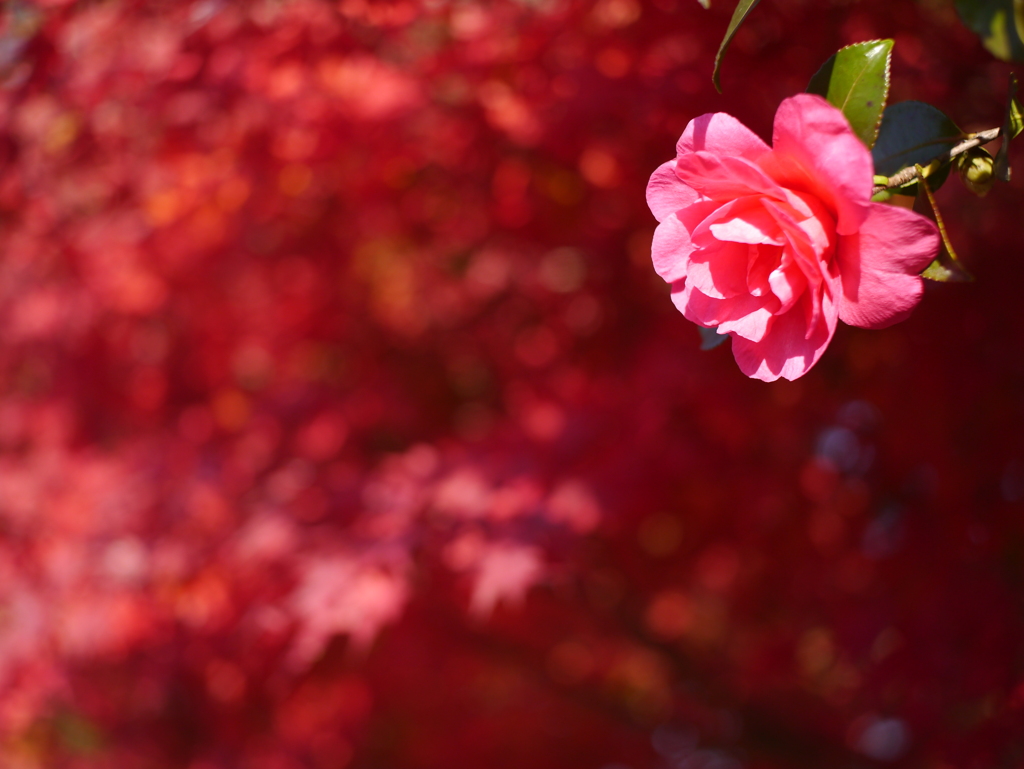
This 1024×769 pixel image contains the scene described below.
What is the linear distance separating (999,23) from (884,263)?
212 millimetres

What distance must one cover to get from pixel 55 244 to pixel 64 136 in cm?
57

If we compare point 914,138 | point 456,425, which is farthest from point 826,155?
point 456,425

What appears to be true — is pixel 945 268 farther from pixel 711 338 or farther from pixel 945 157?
pixel 711 338

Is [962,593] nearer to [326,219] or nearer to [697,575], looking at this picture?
[697,575]

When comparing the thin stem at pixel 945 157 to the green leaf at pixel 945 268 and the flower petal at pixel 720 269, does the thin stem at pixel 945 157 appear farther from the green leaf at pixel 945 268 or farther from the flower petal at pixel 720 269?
the flower petal at pixel 720 269

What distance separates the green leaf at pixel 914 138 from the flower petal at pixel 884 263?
5.0 inches

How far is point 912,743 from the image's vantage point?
1767mm

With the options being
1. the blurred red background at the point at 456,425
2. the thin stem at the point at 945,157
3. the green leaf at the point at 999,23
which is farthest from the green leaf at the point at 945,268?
the blurred red background at the point at 456,425

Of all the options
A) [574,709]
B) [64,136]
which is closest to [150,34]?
[64,136]

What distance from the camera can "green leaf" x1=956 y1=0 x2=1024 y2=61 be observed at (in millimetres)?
645

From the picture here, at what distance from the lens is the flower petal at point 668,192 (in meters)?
0.75

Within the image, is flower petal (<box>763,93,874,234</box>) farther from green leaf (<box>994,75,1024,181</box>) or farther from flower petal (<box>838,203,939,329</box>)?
green leaf (<box>994,75,1024,181</box>)

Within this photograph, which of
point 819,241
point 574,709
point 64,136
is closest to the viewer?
point 819,241

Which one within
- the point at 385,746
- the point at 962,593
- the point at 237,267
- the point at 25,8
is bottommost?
the point at 385,746
